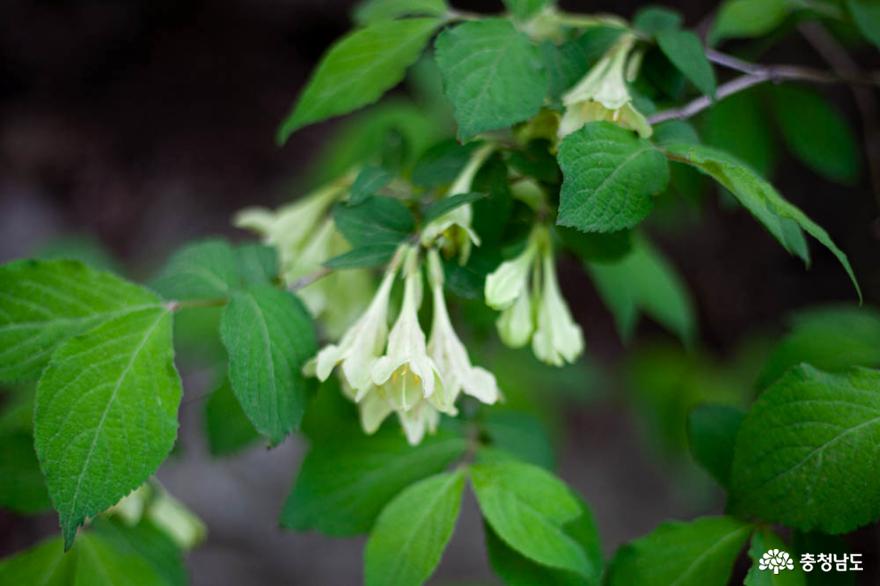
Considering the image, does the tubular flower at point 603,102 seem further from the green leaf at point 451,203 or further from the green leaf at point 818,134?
the green leaf at point 818,134

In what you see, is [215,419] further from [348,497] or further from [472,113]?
[472,113]

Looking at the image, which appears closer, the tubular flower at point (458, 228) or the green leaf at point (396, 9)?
the tubular flower at point (458, 228)

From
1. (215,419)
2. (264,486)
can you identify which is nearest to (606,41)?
(215,419)

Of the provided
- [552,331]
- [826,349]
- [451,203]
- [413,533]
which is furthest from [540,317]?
[826,349]

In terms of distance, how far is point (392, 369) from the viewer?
3.39 feet

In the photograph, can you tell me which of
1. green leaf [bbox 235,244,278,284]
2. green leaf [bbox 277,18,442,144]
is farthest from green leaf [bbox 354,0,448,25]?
green leaf [bbox 235,244,278,284]

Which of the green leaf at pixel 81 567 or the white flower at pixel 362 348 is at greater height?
the white flower at pixel 362 348

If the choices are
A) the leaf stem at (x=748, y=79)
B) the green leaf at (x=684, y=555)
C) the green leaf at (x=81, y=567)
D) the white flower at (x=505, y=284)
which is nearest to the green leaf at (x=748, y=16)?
the leaf stem at (x=748, y=79)

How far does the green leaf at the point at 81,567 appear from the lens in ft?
4.24

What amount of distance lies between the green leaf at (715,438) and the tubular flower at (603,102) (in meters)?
0.52

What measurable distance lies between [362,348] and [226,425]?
0.55 m

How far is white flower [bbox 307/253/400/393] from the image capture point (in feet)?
3.48

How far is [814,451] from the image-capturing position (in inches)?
40.5

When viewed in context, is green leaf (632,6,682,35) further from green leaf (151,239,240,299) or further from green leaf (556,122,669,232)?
green leaf (151,239,240,299)
